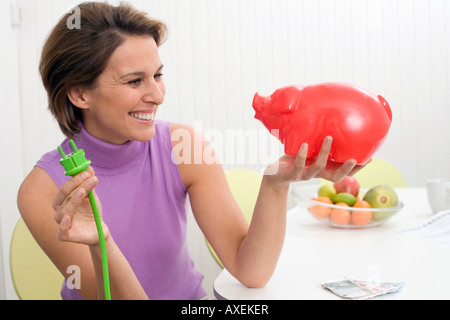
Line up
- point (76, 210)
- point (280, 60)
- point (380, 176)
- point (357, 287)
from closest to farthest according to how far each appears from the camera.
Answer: point (76, 210)
point (357, 287)
point (380, 176)
point (280, 60)

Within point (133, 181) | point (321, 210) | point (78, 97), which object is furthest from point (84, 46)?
point (321, 210)

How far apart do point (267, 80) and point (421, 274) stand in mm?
1845

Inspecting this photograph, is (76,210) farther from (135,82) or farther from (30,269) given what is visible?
(30,269)

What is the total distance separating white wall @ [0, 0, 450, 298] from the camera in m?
2.68

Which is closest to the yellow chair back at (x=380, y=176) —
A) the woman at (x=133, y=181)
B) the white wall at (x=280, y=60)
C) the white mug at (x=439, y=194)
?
the white wall at (x=280, y=60)

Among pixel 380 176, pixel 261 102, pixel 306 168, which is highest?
pixel 261 102

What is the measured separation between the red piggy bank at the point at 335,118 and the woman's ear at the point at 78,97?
1.70 ft

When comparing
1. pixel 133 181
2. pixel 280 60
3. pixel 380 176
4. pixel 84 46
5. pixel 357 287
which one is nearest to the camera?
pixel 357 287

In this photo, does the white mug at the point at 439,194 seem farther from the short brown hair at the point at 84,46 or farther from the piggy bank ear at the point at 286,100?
the short brown hair at the point at 84,46

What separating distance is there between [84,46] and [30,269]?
0.77m

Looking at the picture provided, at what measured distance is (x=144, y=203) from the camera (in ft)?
4.27

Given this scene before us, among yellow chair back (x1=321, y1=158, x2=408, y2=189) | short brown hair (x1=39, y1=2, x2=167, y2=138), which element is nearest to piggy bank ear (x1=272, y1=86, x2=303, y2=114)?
short brown hair (x1=39, y1=2, x2=167, y2=138)

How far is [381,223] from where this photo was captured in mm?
1400
